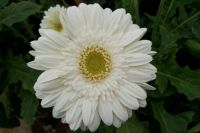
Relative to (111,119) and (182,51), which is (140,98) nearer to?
(111,119)

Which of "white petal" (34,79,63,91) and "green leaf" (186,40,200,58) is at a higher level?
"white petal" (34,79,63,91)

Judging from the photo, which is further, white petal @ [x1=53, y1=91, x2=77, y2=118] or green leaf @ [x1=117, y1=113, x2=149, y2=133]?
green leaf @ [x1=117, y1=113, x2=149, y2=133]

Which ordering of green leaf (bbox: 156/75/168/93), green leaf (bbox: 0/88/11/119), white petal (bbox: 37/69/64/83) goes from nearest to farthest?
white petal (bbox: 37/69/64/83) < green leaf (bbox: 156/75/168/93) < green leaf (bbox: 0/88/11/119)

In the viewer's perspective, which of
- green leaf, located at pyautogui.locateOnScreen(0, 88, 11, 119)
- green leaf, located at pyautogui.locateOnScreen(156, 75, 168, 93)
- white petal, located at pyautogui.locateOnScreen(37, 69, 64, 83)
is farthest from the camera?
green leaf, located at pyautogui.locateOnScreen(0, 88, 11, 119)

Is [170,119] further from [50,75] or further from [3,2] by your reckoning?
A: [3,2]

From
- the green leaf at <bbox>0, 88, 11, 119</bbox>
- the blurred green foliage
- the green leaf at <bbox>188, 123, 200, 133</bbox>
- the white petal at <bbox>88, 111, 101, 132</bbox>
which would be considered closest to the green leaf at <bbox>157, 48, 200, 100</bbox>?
the blurred green foliage

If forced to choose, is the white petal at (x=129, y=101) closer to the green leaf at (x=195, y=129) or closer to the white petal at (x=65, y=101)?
the white petal at (x=65, y=101)

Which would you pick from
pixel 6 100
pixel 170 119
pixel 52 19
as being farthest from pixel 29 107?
pixel 170 119

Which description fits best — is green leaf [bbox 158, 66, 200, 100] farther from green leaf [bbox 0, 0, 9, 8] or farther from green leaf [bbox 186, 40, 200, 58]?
green leaf [bbox 0, 0, 9, 8]
